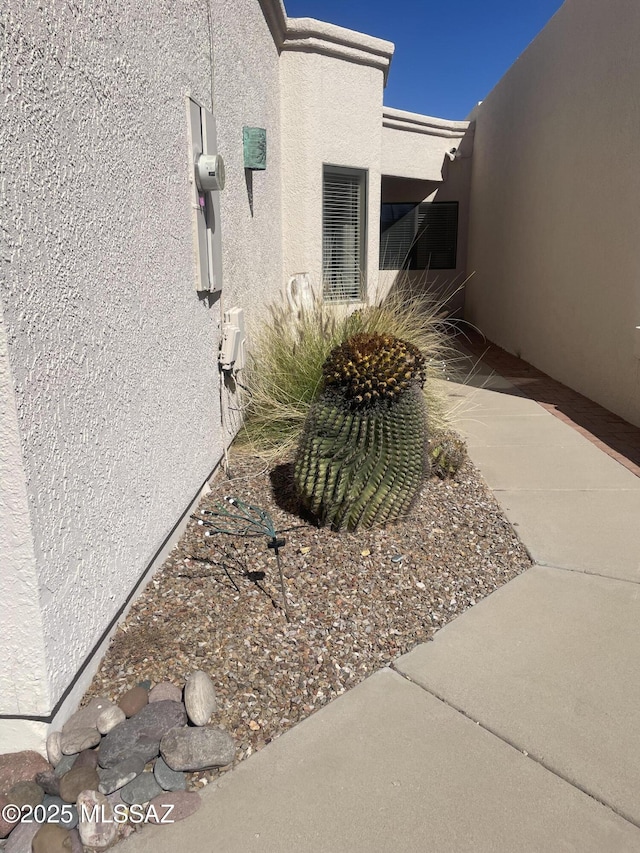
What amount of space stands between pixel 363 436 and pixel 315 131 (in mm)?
5387

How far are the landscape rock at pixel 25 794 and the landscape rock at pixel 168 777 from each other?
388 millimetres

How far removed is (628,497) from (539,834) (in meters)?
3.17

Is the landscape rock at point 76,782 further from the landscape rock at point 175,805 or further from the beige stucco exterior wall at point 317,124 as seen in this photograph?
the beige stucco exterior wall at point 317,124

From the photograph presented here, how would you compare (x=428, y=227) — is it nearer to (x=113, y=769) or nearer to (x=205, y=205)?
(x=205, y=205)

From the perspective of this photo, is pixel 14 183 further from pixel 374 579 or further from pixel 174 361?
pixel 374 579

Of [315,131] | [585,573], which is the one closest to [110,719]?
[585,573]

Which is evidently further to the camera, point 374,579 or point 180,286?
point 180,286

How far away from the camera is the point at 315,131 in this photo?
7.41 m

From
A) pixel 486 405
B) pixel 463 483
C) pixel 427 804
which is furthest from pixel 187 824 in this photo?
pixel 486 405

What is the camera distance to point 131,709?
234 cm

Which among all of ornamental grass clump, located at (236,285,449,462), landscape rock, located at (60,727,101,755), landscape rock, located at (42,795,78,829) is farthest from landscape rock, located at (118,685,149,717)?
ornamental grass clump, located at (236,285,449,462)

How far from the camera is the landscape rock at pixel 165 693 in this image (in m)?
2.40

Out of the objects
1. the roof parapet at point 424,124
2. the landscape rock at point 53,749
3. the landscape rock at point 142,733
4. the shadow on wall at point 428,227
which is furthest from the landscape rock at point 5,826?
the shadow on wall at point 428,227

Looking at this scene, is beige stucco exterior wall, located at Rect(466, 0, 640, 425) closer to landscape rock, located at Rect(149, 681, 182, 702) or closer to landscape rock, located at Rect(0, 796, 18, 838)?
landscape rock, located at Rect(149, 681, 182, 702)
